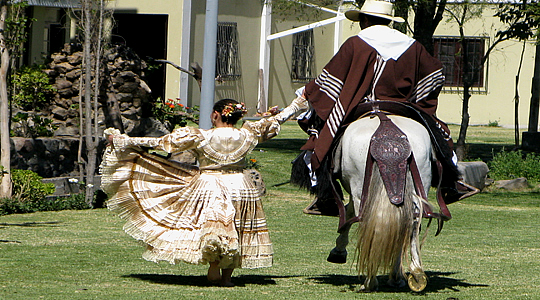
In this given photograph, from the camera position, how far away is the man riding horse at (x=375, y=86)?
20.4 ft

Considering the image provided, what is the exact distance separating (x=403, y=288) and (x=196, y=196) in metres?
1.73

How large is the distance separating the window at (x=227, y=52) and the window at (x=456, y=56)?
22.2ft

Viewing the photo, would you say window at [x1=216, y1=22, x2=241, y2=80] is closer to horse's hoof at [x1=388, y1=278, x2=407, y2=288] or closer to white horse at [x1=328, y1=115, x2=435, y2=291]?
horse's hoof at [x1=388, y1=278, x2=407, y2=288]

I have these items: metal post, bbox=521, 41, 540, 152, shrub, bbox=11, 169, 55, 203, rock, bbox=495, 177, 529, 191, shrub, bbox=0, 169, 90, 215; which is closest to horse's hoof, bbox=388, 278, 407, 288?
shrub, bbox=0, 169, 90, 215

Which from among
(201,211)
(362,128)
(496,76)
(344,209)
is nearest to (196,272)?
(201,211)

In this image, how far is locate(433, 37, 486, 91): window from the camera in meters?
26.4

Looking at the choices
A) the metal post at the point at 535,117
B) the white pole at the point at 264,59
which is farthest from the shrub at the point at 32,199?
the white pole at the point at 264,59

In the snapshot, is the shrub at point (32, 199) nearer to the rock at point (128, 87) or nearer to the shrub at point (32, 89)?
the shrub at point (32, 89)

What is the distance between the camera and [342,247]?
22.3 ft

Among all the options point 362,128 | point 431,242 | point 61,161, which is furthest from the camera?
point 61,161

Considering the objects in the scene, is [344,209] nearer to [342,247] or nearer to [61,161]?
[342,247]

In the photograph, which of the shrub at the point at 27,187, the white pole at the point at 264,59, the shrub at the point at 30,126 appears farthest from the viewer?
the white pole at the point at 264,59

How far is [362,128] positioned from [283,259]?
249cm

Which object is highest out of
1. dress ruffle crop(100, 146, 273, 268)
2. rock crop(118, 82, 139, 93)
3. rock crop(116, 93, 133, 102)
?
rock crop(118, 82, 139, 93)
